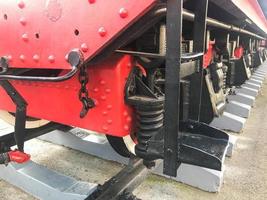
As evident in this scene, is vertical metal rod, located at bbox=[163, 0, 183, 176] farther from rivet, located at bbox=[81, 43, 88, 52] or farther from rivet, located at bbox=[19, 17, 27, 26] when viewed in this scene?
rivet, located at bbox=[19, 17, 27, 26]

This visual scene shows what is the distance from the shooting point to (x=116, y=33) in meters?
0.89

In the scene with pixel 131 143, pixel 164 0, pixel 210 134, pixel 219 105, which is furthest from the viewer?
pixel 219 105

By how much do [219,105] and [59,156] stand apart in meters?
1.32

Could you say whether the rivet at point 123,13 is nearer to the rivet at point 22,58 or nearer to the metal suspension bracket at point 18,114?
the rivet at point 22,58

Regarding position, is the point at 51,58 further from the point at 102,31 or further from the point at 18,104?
the point at 18,104

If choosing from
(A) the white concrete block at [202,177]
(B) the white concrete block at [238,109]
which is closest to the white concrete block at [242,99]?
(B) the white concrete block at [238,109]

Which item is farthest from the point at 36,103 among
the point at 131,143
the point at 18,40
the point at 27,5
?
the point at 131,143

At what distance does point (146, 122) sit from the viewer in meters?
1.26

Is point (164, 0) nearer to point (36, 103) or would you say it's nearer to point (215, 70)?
point (36, 103)

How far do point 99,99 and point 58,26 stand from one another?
313mm

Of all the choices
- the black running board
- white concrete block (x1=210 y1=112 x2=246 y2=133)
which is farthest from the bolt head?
white concrete block (x1=210 y1=112 x2=246 y2=133)

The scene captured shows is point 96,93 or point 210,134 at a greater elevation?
point 96,93

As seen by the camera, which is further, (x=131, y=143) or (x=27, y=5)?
(x=131, y=143)

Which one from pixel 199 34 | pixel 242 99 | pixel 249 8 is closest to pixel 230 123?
pixel 242 99
